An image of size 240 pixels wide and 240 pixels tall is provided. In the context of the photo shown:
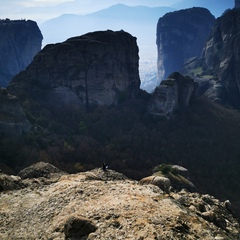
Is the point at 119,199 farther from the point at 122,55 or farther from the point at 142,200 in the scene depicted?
the point at 122,55

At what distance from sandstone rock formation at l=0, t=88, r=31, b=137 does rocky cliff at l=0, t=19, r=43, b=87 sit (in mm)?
115765

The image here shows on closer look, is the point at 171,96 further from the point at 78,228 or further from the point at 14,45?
the point at 14,45

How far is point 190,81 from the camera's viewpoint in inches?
4240

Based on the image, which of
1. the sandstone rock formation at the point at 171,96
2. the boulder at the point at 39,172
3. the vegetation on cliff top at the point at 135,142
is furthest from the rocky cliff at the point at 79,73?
the boulder at the point at 39,172

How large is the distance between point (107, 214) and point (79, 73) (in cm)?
8191

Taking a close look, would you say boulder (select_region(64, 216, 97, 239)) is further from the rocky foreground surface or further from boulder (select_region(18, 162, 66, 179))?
boulder (select_region(18, 162, 66, 179))

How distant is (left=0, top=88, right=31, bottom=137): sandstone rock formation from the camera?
63.5 m

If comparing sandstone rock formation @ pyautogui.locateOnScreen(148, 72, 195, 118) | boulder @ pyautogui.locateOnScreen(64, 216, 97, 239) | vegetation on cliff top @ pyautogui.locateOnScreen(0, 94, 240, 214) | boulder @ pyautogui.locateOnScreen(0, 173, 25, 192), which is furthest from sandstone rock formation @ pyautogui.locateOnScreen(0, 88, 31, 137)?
boulder @ pyautogui.locateOnScreen(64, 216, 97, 239)

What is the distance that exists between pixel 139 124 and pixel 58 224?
80.0 metres

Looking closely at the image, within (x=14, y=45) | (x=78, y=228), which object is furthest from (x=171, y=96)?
(x=14, y=45)

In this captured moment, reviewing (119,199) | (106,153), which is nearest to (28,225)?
(119,199)

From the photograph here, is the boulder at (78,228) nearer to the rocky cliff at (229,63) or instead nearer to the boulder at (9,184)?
the boulder at (9,184)

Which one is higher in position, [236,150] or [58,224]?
[58,224]

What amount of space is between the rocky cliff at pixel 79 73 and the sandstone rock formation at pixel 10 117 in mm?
22074
